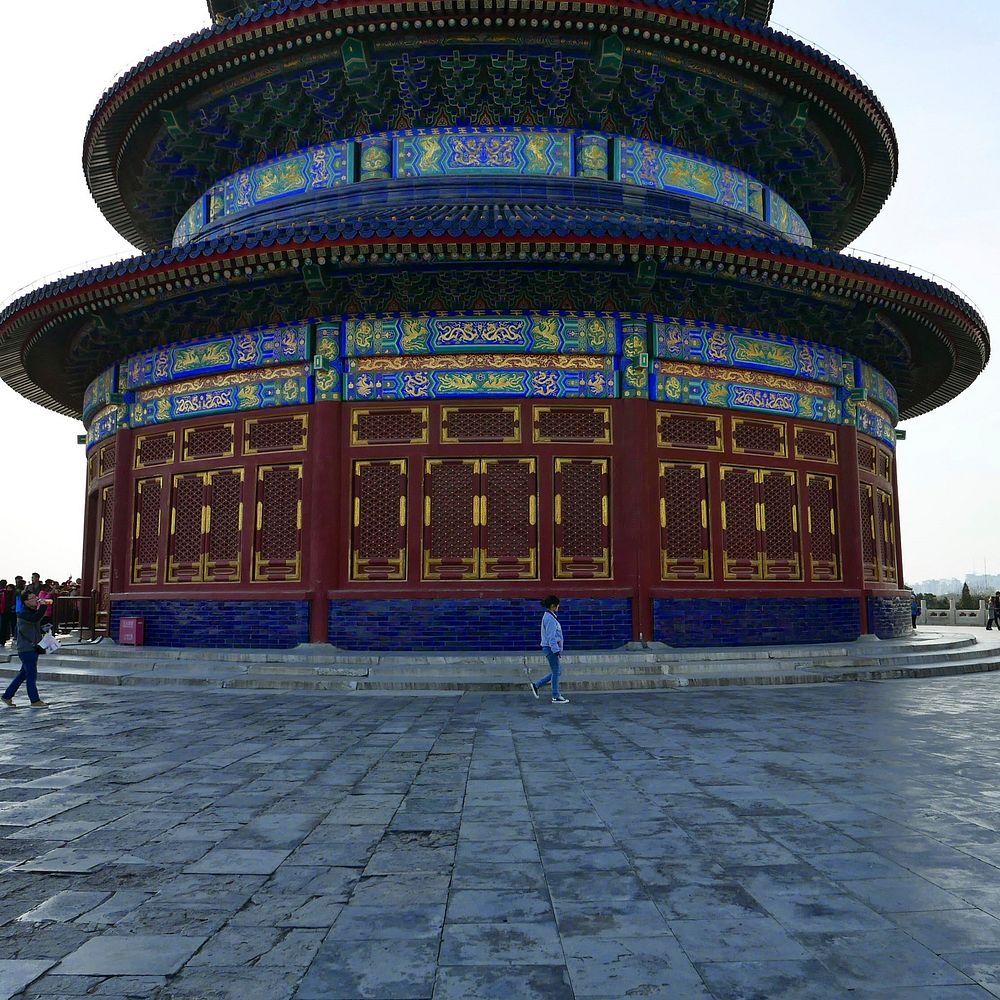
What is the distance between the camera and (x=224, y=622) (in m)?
12.6

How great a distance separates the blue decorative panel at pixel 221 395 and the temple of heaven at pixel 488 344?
53 millimetres

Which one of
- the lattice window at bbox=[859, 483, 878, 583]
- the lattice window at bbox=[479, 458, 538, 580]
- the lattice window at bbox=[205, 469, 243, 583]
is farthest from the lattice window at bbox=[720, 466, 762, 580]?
the lattice window at bbox=[205, 469, 243, 583]

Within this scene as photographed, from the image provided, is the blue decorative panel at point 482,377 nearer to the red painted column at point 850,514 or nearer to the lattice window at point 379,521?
the lattice window at point 379,521

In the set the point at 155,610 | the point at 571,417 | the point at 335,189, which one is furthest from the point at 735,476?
the point at 155,610

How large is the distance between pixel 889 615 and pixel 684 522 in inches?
197

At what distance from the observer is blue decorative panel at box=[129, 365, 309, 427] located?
12734mm

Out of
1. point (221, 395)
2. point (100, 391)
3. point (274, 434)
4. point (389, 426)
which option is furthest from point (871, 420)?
point (100, 391)

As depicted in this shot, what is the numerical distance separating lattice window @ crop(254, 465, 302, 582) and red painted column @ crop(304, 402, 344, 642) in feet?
0.81

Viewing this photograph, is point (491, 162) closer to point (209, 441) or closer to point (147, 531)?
point (209, 441)

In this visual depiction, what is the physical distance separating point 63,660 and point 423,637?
5.78 meters

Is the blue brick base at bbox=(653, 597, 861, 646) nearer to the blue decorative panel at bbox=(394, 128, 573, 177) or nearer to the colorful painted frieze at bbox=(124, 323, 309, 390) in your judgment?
the colorful painted frieze at bbox=(124, 323, 309, 390)

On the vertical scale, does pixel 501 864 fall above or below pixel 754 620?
below

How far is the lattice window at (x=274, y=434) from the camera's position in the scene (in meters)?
12.7

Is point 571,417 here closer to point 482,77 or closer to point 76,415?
point 482,77
